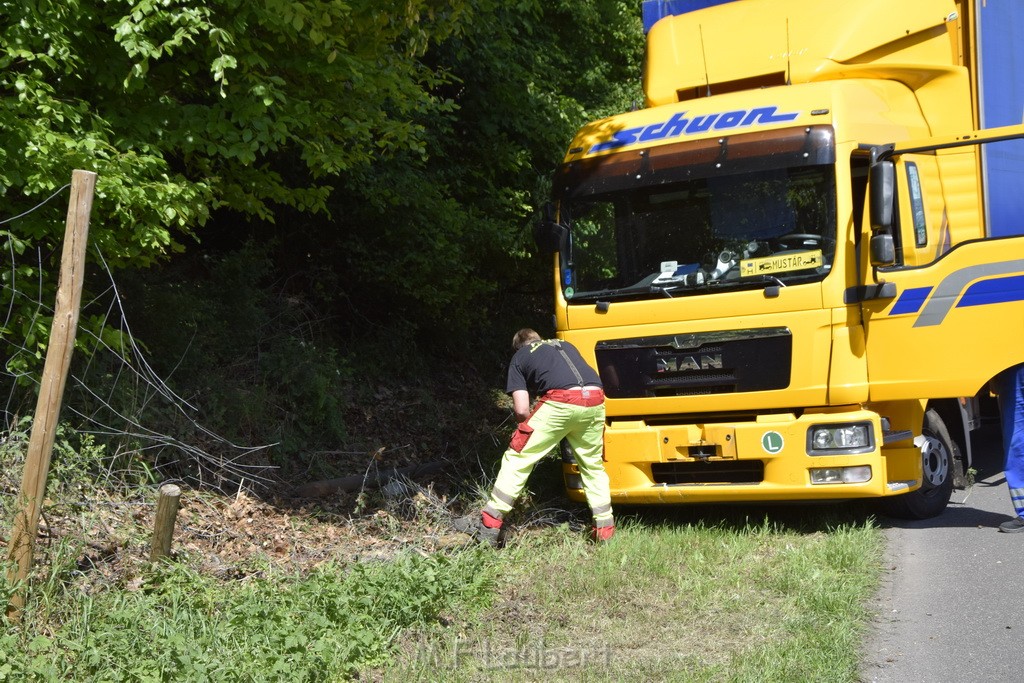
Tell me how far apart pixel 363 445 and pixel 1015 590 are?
235 inches

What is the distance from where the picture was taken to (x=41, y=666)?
4461 mm

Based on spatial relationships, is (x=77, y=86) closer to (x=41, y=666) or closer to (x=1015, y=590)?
(x=41, y=666)

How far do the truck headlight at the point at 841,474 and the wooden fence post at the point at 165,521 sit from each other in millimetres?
4101

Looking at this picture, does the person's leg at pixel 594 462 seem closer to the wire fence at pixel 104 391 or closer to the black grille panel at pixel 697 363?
the black grille panel at pixel 697 363

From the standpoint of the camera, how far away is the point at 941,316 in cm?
675

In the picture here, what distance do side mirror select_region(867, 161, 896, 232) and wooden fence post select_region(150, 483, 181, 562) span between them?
179 inches

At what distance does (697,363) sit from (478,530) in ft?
6.33

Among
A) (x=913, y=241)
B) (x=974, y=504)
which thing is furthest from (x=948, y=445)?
(x=913, y=241)

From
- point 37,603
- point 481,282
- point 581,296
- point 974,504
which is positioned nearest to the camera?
point 37,603

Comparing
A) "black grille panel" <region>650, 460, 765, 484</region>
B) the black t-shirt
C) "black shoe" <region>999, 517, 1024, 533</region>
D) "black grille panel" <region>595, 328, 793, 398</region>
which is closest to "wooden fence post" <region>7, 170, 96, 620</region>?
the black t-shirt

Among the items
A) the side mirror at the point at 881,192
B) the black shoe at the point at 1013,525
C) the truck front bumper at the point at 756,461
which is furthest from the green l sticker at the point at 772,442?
the black shoe at the point at 1013,525

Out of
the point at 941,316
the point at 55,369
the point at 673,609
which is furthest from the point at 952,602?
the point at 55,369

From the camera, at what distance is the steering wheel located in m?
6.95

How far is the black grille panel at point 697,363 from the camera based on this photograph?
703 centimetres
